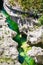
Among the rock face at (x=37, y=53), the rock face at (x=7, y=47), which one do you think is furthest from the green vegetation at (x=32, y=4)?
the rock face at (x=37, y=53)

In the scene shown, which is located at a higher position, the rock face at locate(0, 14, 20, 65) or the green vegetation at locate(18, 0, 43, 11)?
the green vegetation at locate(18, 0, 43, 11)

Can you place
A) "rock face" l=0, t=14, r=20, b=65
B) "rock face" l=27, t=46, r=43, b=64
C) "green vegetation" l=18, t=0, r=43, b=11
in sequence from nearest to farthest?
"rock face" l=27, t=46, r=43, b=64, "rock face" l=0, t=14, r=20, b=65, "green vegetation" l=18, t=0, r=43, b=11

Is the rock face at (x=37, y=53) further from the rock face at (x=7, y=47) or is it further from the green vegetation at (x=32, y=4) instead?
the green vegetation at (x=32, y=4)

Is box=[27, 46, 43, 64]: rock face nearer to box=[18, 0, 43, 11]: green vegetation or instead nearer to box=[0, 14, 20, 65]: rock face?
box=[0, 14, 20, 65]: rock face

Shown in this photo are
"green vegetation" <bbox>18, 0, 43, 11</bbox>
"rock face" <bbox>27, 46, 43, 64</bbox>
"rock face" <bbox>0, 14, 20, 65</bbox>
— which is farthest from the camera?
"green vegetation" <bbox>18, 0, 43, 11</bbox>

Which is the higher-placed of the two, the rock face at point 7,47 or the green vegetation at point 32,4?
the green vegetation at point 32,4

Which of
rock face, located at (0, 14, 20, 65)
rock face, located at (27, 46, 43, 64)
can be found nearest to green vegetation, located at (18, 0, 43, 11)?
rock face, located at (0, 14, 20, 65)

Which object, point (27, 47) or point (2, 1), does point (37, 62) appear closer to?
point (27, 47)

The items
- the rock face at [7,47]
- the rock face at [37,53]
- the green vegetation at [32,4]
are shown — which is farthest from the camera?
the green vegetation at [32,4]

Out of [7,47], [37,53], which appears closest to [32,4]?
[7,47]

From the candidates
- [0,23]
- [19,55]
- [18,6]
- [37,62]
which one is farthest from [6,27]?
[37,62]

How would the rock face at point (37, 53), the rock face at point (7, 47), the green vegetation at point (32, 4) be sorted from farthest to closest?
1. the green vegetation at point (32, 4)
2. the rock face at point (7, 47)
3. the rock face at point (37, 53)
